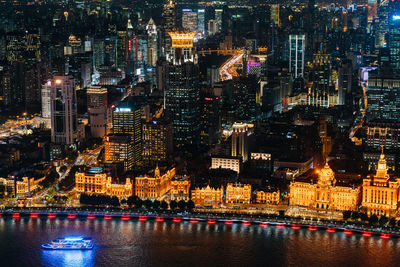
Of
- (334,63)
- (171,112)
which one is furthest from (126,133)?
(334,63)

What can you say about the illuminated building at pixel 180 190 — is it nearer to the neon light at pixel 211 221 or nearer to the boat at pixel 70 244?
the neon light at pixel 211 221

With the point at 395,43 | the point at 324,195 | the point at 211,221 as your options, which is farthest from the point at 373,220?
the point at 395,43

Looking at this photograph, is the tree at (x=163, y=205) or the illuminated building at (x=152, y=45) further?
the illuminated building at (x=152, y=45)

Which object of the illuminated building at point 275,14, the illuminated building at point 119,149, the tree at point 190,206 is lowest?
the tree at point 190,206

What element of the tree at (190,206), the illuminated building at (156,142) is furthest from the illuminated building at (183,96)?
the tree at (190,206)

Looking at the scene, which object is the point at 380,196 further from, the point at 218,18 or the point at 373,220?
the point at 218,18

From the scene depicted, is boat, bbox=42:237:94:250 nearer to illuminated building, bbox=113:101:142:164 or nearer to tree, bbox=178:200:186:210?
tree, bbox=178:200:186:210

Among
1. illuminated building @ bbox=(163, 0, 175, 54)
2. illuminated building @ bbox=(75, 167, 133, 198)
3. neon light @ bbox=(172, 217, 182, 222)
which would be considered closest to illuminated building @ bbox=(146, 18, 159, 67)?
illuminated building @ bbox=(163, 0, 175, 54)
